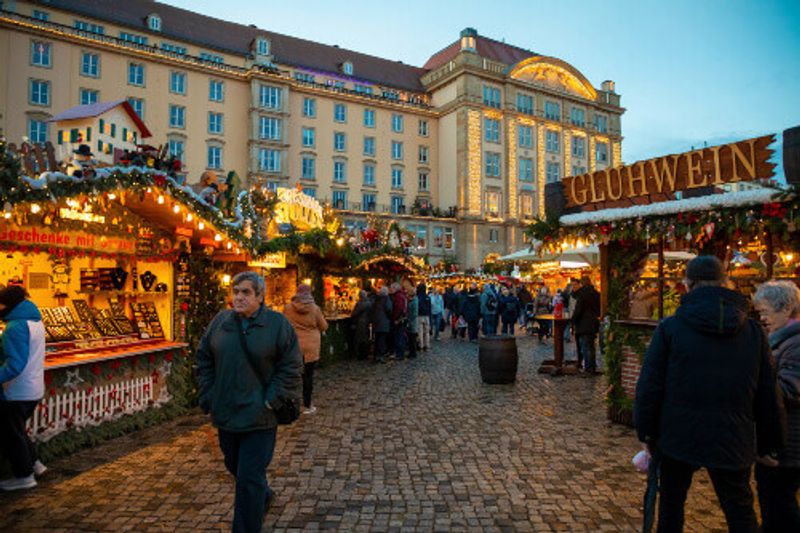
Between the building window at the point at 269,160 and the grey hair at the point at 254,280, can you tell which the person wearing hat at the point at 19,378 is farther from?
the building window at the point at 269,160

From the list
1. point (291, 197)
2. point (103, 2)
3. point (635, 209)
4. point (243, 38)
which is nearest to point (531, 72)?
point (243, 38)

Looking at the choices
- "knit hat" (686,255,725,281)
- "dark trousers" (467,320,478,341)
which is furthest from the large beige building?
"knit hat" (686,255,725,281)

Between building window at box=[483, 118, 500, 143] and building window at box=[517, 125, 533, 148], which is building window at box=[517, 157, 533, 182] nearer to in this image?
building window at box=[517, 125, 533, 148]

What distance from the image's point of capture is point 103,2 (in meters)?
39.2

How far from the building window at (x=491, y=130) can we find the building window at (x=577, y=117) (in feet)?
29.9

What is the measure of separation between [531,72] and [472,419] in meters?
48.4

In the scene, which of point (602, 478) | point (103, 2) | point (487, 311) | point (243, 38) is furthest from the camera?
point (243, 38)

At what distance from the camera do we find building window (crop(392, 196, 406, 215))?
4784cm

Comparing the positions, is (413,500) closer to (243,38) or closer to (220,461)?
(220,461)

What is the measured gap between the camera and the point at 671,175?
630 centimetres

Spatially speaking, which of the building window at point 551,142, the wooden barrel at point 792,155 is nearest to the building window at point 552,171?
the building window at point 551,142

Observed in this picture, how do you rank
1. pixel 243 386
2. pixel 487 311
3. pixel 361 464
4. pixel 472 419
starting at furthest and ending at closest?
pixel 487 311
pixel 472 419
pixel 361 464
pixel 243 386

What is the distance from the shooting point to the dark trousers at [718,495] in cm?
271

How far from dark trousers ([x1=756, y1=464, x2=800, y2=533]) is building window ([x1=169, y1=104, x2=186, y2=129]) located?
41088 millimetres
